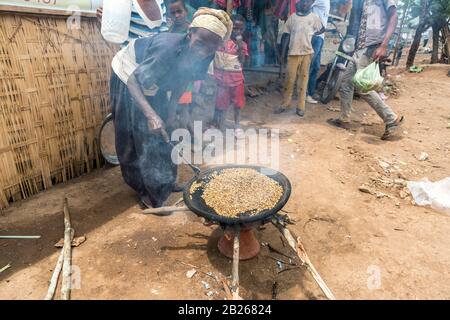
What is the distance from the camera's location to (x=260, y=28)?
8289 millimetres

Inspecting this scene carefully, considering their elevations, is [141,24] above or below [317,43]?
above

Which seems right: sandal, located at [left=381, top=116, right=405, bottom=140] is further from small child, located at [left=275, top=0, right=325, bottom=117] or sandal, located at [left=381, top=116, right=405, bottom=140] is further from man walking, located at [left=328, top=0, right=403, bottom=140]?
small child, located at [left=275, top=0, right=325, bottom=117]

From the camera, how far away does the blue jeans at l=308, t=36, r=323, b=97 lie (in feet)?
22.8

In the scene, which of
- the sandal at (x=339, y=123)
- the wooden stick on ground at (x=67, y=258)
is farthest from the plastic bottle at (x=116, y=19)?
the sandal at (x=339, y=123)

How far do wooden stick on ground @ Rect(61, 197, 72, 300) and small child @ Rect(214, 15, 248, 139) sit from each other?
3076mm

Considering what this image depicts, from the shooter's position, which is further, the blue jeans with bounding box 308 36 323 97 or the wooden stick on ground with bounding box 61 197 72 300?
the blue jeans with bounding box 308 36 323 97

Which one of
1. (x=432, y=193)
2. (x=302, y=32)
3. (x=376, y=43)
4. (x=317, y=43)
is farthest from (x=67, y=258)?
(x=317, y=43)

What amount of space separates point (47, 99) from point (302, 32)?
463cm

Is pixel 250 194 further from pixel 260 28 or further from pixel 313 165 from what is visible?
pixel 260 28

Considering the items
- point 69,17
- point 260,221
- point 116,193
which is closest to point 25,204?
point 116,193

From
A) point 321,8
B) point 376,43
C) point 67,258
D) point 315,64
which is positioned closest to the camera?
point 67,258

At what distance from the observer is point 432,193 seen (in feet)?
11.4

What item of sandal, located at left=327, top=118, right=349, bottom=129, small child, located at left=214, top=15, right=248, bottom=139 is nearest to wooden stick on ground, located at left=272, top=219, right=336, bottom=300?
small child, located at left=214, top=15, right=248, bottom=139

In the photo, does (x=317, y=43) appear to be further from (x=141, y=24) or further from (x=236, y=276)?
(x=236, y=276)
